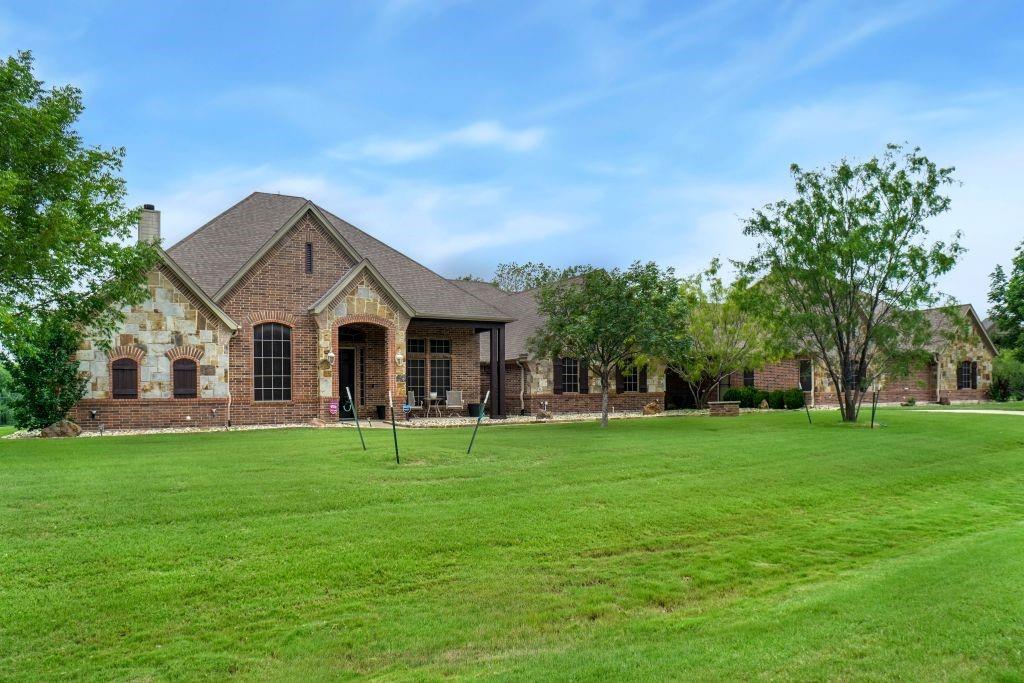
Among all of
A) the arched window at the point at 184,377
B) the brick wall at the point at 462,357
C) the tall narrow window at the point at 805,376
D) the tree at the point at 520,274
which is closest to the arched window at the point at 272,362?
the arched window at the point at 184,377

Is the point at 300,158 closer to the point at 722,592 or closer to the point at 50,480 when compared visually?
the point at 50,480

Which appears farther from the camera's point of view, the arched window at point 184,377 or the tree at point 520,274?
the tree at point 520,274

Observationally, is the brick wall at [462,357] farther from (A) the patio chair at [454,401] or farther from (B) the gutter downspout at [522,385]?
(B) the gutter downspout at [522,385]

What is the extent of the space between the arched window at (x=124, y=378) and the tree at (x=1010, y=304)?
132 ft

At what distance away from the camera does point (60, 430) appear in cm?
1922

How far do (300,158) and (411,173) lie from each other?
3.17 metres

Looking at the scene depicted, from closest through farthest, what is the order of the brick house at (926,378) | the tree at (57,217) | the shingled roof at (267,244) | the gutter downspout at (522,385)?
the tree at (57,217), the shingled roof at (267,244), the gutter downspout at (522,385), the brick house at (926,378)

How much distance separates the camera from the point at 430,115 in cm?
1816

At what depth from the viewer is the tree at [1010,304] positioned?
130ft

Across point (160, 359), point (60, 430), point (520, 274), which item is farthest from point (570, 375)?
point (520, 274)

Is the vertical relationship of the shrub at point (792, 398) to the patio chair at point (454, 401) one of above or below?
below

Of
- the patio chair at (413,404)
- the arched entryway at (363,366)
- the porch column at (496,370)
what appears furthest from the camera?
the porch column at (496,370)

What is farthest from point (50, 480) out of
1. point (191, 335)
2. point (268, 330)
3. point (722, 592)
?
point (268, 330)

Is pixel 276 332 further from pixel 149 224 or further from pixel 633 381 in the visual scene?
pixel 633 381
